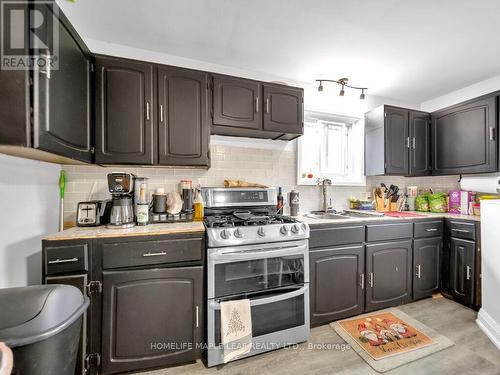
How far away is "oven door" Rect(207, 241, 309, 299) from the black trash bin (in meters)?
0.75

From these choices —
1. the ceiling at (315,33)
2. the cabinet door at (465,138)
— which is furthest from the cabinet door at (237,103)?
the cabinet door at (465,138)

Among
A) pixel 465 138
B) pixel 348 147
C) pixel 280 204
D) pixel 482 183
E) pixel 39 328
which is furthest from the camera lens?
pixel 348 147

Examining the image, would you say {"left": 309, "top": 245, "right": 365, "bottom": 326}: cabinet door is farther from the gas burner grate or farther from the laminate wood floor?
the gas burner grate

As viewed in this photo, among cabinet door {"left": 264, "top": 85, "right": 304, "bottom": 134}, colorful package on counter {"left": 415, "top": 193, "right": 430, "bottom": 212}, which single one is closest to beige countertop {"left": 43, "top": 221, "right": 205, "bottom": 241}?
cabinet door {"left": 264, "top": 85, "right": 304, "bottom": 134}

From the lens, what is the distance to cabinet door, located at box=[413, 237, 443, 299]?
2.29 meters

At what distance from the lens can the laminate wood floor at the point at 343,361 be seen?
1463 millimetres

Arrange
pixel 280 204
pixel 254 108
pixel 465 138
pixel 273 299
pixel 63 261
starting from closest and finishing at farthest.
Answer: pixel 63 261 < pixel 273 299 < pixel 254 108 < pixel 280 204 < pixel 465 138

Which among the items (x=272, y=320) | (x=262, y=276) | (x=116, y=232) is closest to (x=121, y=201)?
(x=116, y=232)

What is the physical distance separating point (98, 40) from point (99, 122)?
91cm

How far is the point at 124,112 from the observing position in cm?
167

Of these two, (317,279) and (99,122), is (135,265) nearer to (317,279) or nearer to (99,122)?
(99,122)

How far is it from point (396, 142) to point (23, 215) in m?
3.55

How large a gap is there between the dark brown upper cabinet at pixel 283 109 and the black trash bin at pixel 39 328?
6.01 ft

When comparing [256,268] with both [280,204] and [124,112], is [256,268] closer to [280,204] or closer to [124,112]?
[280,204]
